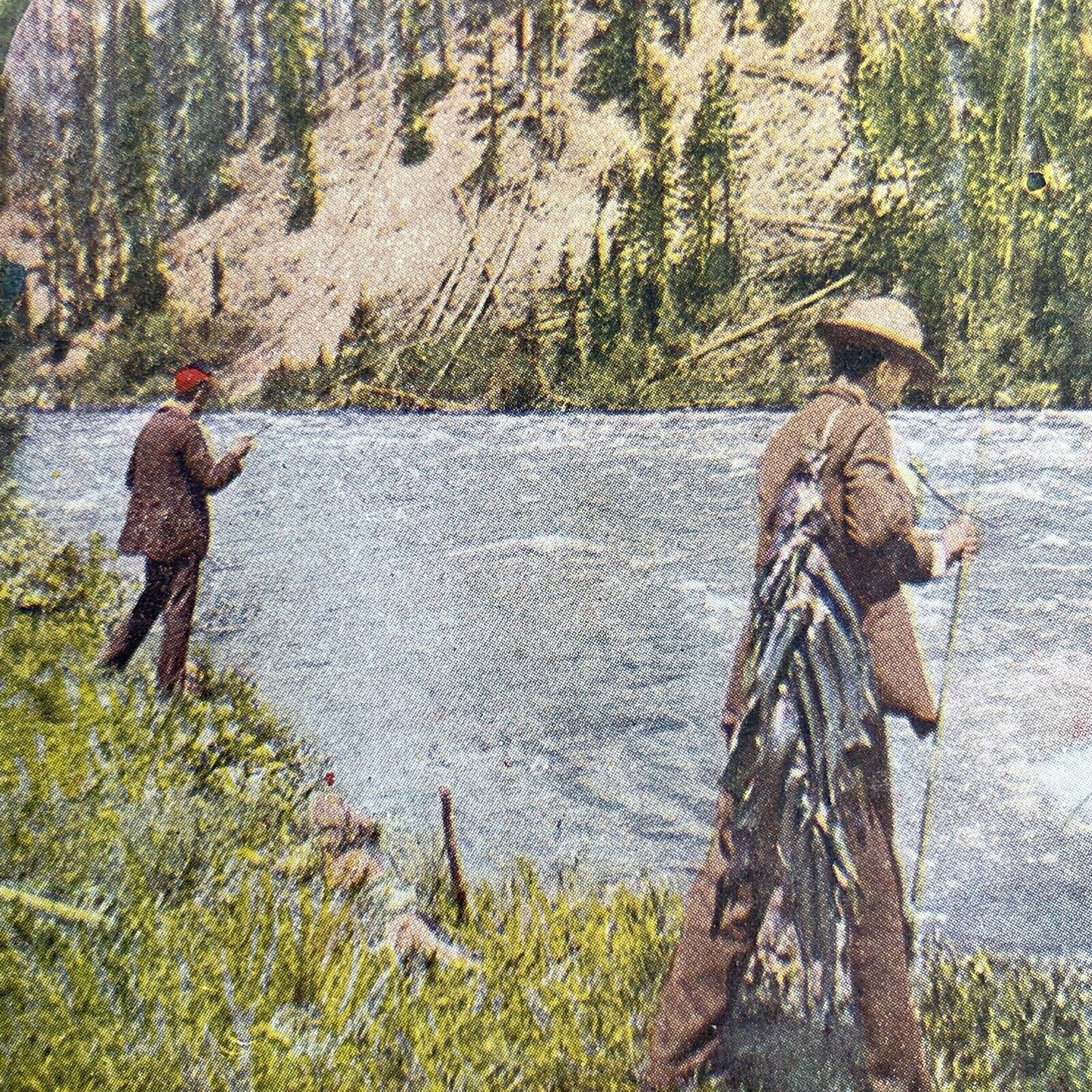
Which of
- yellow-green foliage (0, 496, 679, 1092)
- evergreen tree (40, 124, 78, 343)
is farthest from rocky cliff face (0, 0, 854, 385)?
yellow-green foliage (0, 496, 679, 1092)

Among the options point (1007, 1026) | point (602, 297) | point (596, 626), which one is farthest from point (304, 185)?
point (1007, 1026)

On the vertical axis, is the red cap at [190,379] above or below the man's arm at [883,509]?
above

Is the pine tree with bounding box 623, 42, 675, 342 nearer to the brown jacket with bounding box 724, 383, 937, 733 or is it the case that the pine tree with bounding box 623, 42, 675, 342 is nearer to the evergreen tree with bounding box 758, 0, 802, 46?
the evergreen tree with bounding box 758, 0, 802, 46

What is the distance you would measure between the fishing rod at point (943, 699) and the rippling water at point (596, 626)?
0.01 metres

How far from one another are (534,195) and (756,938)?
1.44 metres

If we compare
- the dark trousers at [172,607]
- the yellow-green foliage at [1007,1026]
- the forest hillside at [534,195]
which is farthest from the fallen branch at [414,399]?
the yellow-green foliage at [1007,1026]

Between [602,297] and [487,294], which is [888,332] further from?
[487,294]

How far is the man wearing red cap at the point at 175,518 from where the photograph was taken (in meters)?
2.27

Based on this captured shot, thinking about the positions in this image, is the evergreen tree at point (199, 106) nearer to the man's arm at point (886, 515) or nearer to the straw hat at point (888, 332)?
the straw hat at point (888, 332)

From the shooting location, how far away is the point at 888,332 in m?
2.10

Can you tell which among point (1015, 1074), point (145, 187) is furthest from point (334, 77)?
point (1015, 1074)

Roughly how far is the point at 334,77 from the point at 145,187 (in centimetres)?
45

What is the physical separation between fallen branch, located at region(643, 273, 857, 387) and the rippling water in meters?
0.09

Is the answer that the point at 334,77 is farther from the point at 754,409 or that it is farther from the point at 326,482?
the point at 754,409
